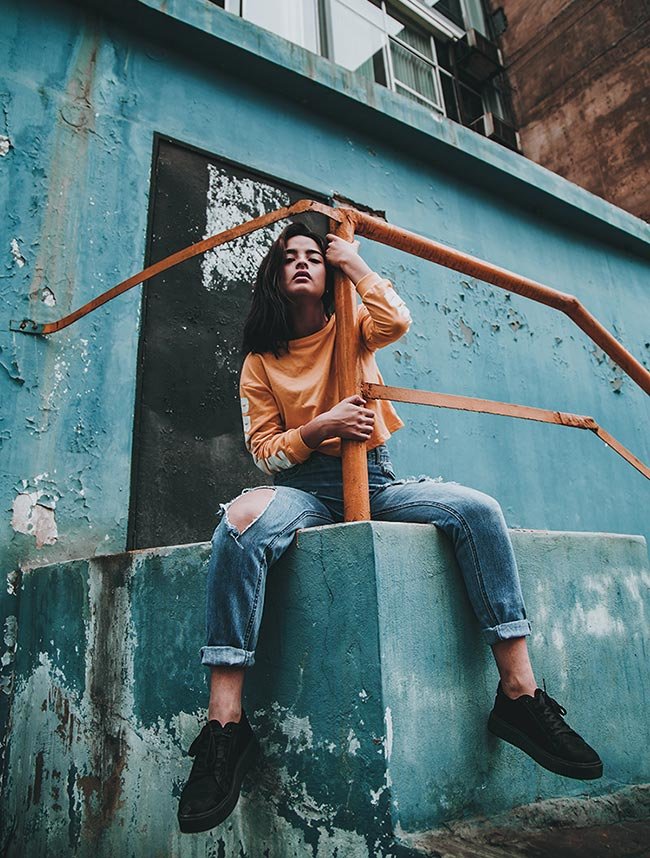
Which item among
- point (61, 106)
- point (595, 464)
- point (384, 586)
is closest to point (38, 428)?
point (61, 106)

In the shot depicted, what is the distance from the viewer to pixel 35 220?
2775 mm

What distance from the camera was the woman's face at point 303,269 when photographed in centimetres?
199

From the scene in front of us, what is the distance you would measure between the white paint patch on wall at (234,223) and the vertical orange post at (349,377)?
66.2 inches

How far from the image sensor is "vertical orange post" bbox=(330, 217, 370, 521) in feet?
4.99

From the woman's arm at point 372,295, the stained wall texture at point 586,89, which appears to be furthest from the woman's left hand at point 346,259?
the stained wall texture at point 586,89

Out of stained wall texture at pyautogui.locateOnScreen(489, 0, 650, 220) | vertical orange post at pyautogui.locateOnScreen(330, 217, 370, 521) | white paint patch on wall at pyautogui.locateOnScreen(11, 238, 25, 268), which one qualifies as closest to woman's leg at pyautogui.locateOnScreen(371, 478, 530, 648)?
vertical orange post at pyautogui.locateOnScreen(330, 217, 370, 521)

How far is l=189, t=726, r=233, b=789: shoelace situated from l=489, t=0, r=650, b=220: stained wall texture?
27.8ft

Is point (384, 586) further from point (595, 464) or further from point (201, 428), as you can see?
point (595, 464)

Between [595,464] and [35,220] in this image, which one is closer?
[35,220]

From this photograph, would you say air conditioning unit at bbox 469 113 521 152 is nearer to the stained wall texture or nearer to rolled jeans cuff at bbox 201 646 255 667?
the stained wall texture

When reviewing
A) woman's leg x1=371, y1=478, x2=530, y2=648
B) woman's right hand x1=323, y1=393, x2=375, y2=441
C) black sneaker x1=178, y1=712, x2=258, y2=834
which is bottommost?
black sneaker x1=178, y1=712, x2=258, y2=834

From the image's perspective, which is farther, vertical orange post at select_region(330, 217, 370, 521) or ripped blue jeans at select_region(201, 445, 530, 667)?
vertical orange post at select_region(330, 217, 370, 521)

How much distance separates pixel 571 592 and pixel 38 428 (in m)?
2.07

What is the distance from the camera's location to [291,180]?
369 cm
